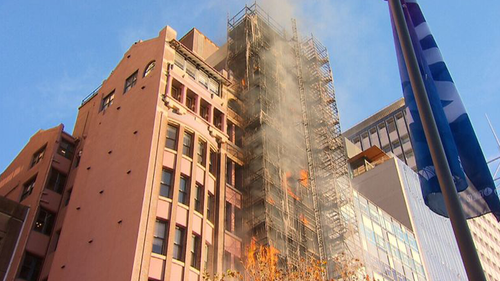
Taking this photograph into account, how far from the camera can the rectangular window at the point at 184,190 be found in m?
32.3

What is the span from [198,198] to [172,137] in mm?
4205

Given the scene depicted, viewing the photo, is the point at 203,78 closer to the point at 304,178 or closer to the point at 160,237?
the point at 304,178

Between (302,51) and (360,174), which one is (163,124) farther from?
(360,174)

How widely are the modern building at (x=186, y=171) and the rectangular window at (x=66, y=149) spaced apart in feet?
0.26

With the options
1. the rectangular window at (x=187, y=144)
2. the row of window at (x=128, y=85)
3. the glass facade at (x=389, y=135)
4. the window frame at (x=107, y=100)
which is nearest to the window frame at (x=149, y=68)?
the row of window at (x=128, y=85)

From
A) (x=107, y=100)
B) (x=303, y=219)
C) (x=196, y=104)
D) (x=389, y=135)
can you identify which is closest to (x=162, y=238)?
(x=196, y=104)

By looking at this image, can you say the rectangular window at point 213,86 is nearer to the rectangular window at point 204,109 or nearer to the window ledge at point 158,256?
the rectangular window at point 204,109

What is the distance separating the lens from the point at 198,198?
33.5 m

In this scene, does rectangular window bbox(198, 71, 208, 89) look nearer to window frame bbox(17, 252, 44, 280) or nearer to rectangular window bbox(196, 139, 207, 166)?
rectangular window bbox(196, 139, 207, 166)

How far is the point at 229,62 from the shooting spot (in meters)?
47.4

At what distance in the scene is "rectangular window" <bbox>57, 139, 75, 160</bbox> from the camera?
40.4 m

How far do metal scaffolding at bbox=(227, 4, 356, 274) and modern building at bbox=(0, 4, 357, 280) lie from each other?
0.12 metres

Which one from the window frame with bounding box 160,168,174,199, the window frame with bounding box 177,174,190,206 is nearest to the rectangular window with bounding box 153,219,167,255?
the window frame with bounding box 160,168,174,199

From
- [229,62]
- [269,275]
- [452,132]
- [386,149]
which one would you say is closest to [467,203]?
[452,132]
